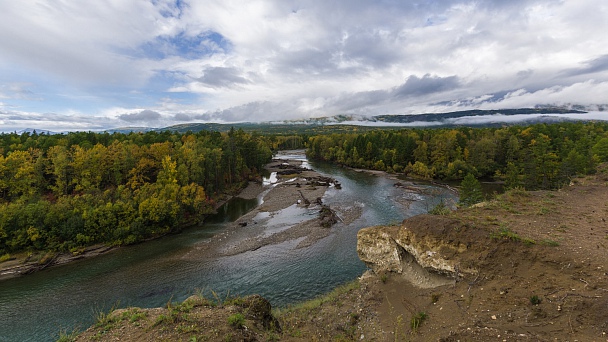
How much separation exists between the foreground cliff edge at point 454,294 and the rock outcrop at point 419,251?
6 cm

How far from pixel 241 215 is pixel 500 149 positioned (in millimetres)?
65652

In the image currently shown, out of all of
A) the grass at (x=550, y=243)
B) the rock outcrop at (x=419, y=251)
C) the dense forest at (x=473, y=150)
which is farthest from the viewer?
the dense forest at (x=473, y=150)

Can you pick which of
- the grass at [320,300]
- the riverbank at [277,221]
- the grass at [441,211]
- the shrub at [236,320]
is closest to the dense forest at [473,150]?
the riverbank at [277,221]

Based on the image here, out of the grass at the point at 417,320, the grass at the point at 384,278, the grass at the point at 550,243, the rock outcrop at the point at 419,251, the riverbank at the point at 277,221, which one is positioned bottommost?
the riverbank at the point at 277,221

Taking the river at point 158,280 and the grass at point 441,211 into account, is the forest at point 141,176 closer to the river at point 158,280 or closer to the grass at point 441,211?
the river at point 158,280

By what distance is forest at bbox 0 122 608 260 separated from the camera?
95.3 ft

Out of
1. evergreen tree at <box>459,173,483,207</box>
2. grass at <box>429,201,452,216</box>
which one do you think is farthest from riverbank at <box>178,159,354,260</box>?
evergreen tree at <box>459,173,483,207</box>

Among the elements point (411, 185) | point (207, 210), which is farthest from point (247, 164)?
point (411, 185)

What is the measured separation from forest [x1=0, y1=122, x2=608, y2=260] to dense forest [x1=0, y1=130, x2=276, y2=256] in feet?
0.35

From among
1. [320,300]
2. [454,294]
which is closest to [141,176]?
[320,300]

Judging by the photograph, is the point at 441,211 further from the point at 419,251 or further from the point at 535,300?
the point at 535,300

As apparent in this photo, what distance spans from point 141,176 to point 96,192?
644 cm

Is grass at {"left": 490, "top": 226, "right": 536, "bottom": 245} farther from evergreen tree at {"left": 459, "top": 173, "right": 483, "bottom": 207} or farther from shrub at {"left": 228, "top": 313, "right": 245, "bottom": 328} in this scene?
evergreen tree at {"left": 459, "top": 173, "right": 483, "bottom": 207}

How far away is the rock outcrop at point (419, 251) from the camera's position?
46.1 feet
